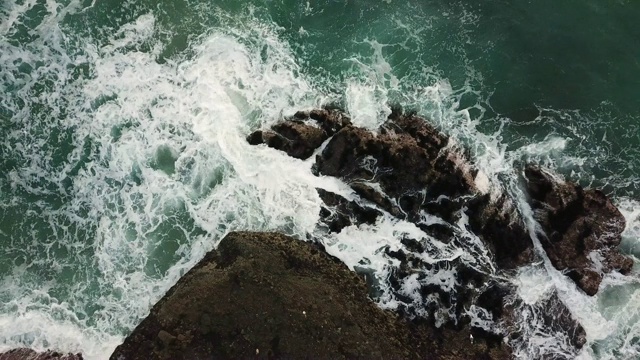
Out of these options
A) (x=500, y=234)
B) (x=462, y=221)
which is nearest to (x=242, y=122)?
(x=462, y=221)

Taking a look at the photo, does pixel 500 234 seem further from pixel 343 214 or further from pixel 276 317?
pixel 276 317

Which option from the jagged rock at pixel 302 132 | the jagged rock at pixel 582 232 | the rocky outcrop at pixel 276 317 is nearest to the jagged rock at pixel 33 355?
the rocky outcrop at pixel 276 317

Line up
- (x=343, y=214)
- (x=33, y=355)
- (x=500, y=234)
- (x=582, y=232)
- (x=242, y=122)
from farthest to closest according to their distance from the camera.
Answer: (x=242, y=122) < (x=343, y=214) < (x=500, y=234) < (x=582, y=232) < (x=33, y=355)

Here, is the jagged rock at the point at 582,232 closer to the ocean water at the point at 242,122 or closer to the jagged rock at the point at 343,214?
the ocean water at the point at 242,122

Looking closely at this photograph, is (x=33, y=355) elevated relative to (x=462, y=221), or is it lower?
lower

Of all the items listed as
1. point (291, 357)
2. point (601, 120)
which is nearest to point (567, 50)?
point (601, 120)

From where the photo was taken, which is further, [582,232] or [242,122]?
[242,122]

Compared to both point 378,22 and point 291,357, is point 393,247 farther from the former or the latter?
point 378,22
